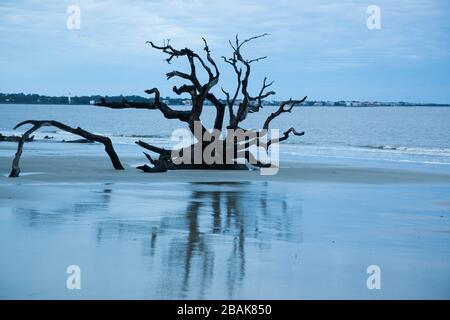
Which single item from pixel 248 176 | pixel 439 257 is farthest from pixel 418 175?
pixel 439 257

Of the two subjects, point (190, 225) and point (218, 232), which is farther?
point (190, 225)

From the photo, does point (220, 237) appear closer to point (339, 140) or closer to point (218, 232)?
point (218, 232)

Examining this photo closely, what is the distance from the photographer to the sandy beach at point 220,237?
870 centimetres

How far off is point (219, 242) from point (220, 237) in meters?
0.40

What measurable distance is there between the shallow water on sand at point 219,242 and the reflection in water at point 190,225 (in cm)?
2

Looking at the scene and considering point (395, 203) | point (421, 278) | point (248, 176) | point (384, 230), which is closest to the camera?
point (421, 278)

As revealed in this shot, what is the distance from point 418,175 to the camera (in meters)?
23.2

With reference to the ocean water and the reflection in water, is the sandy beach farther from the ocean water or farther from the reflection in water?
the ocean water

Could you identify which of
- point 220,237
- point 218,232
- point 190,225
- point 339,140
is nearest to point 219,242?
point 220,237

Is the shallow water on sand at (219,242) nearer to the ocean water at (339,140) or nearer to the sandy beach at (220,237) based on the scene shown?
the sandy beach at (220,237)

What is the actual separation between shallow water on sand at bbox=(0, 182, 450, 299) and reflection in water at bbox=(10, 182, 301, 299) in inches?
0.6

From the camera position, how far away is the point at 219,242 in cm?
1105
